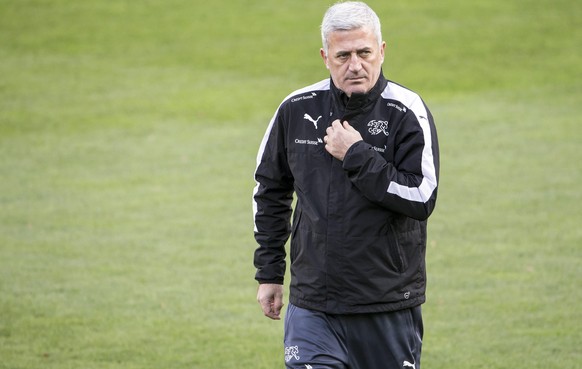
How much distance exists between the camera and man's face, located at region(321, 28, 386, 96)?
4.91 m

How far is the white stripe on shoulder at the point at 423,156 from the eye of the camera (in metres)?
4.75

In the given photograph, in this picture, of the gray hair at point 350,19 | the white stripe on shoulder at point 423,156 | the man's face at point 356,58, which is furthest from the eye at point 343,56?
the white stripe on shoulder at point 423,156

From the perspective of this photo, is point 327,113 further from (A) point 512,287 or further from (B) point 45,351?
(A) point 512,287

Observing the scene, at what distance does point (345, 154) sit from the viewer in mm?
4785

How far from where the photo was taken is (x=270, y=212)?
529 centimetres

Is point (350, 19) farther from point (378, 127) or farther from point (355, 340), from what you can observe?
point (355, 340)

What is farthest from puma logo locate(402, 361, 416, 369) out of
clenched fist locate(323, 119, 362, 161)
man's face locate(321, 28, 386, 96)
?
man's face locate(321, 28, 386, 96)

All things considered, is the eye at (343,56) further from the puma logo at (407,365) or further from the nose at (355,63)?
the puma logo at (407,365)

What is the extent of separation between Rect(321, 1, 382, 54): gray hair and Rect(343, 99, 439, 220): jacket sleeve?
0.41m

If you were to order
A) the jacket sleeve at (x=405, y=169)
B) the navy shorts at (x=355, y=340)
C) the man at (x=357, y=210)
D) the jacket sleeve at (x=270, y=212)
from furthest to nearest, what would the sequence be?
the jacket sleeve at (x=270, y=212) → the navy shorts at (x=355, y=340) → the man at (x=357, y=210) → the jacket sleeve at (x=405, y=169)

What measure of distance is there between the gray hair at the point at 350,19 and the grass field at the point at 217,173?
344 centimetres

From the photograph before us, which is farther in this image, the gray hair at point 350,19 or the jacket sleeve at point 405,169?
the gray hair at point 350,19

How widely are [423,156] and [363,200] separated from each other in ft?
1.09

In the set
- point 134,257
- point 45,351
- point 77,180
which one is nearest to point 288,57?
point 77,180
